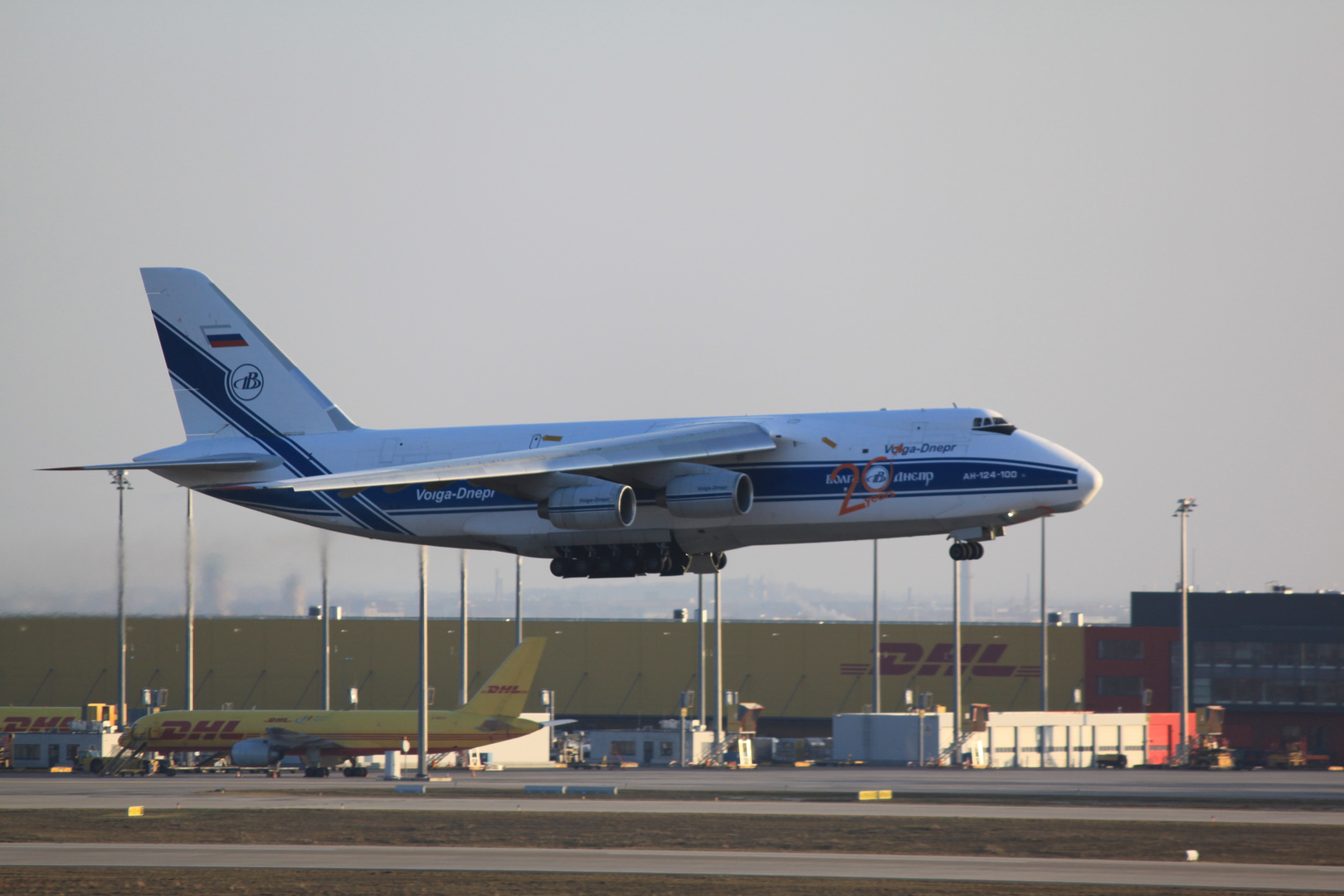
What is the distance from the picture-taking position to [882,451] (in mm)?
35062

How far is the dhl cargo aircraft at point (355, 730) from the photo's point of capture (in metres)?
61.5

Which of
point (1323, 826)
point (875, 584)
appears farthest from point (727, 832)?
point (875, 584)

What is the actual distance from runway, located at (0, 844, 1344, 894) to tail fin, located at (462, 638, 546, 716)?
92.7ft

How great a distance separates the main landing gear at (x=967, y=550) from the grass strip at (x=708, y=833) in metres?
6.67

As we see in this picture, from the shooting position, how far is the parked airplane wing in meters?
33.6

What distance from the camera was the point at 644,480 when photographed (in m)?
35.8

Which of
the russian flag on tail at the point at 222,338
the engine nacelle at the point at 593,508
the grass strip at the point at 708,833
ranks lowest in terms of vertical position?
the grass strip at the point at 708,833

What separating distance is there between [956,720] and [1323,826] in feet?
115

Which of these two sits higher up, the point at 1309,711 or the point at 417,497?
the point at 417,497

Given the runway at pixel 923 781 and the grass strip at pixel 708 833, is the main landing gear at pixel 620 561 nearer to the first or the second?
the grass strip at pixel 708 833

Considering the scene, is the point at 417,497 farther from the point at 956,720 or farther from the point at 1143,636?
the point at 1143,636

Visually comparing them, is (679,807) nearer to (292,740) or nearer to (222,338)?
(222,338)

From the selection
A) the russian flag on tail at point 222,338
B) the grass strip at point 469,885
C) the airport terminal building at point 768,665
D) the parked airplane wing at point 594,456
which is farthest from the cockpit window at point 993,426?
the airport terminal building at point 768,665

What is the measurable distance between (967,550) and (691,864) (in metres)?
9.84
